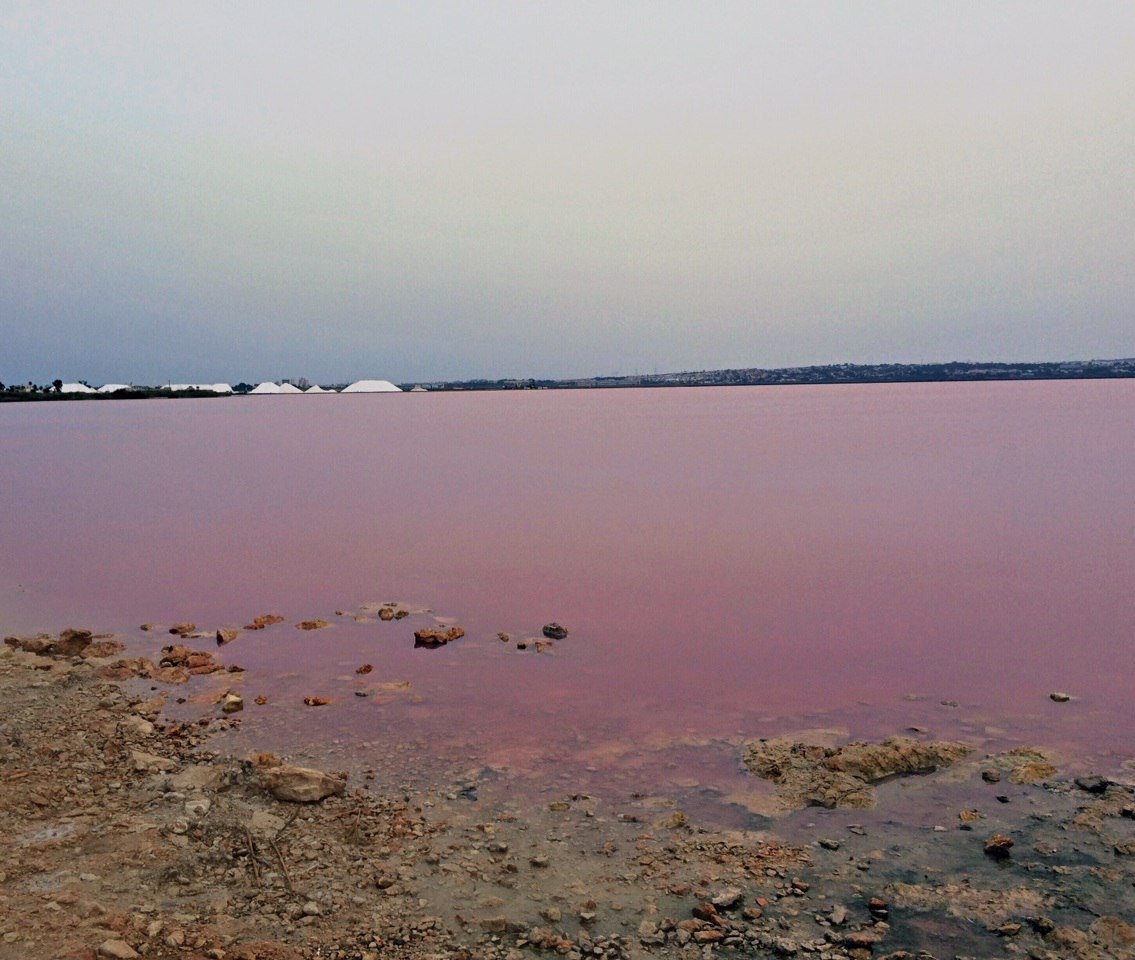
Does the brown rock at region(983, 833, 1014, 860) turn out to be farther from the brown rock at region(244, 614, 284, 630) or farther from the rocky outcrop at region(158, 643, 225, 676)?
the brown rock at region(244, 614, 284, 630)

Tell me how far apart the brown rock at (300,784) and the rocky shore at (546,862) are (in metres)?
0.02

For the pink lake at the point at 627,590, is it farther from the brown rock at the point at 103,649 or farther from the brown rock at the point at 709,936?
the brown rock at the point at 709,936

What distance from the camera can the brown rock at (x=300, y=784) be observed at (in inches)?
319

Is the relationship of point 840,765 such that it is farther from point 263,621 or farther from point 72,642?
point 72,642

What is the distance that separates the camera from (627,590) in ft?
59.9

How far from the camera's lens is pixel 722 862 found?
708 cm

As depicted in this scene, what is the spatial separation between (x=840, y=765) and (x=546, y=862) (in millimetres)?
3641

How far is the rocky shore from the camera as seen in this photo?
599 cm

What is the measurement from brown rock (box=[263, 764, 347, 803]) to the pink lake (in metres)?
1.43

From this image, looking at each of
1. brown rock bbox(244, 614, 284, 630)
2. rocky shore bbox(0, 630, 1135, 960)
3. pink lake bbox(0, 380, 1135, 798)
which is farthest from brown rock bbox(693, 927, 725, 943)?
brown rock bbox(244, 614, 284, 630)

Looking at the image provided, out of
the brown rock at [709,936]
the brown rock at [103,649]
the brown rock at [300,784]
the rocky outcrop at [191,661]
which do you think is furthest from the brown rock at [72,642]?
the brown rock at [709,936]

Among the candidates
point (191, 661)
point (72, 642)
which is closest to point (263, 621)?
point (191, 661)

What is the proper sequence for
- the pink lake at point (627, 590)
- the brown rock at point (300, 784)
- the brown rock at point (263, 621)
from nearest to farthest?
the brown rock at point (300, 784) → the pink lake at point (627, 590) → the brown rock at point (263, 621)

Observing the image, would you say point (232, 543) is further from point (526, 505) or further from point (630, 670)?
point (630, 670)
